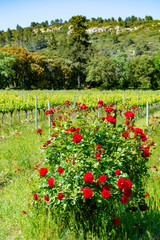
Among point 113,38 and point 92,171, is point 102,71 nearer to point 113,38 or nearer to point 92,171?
point 92,171

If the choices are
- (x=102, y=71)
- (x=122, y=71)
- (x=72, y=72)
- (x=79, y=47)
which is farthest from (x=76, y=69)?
(x=122, y=71)

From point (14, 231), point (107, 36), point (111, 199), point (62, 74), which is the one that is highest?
point (107, 36)

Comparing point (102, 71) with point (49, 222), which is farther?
point (102, 71)

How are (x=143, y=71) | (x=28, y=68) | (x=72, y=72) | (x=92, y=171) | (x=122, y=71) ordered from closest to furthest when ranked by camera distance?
(x=92, y=171) < (x=28, y=68) < (x=143, y=71) < (x=122, y=71) < (x=72, y=72)

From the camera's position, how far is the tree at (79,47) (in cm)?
5134

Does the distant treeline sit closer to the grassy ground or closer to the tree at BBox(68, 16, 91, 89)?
the tree at BBox(68, 16, 91, 89)

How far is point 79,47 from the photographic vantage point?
53.8 meters

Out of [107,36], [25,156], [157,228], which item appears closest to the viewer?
[157,228]

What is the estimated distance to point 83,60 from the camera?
52.5 metres

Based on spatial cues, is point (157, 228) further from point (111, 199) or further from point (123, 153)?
point (123, 153)

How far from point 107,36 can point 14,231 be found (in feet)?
510

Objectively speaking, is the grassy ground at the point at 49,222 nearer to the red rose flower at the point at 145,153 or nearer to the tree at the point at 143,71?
the red rose flower at the point at 145,153

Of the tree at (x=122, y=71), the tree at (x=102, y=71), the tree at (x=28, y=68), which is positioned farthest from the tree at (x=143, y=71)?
the tree at (x=28, y=68)

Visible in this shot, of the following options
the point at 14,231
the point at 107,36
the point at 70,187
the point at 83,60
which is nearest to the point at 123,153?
the point at 70,187
